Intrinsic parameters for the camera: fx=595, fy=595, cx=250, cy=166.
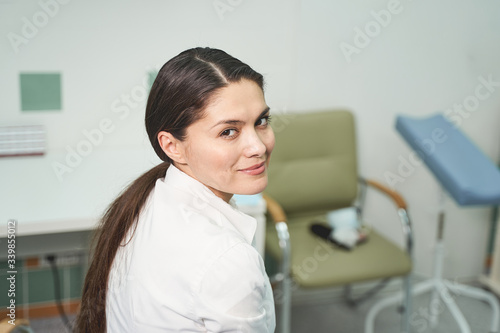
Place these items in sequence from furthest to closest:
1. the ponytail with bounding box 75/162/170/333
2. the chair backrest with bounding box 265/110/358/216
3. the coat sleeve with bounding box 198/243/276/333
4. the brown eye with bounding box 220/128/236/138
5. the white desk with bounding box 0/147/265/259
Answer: the chair backrest with bounding box 265/110/358/216 → the white desk with bounding box 0/147/265/259 → the ponytail with bounding box 75/162/170/333 → the brown eye with bounding box 220/128/236/138 → the coat sleeve with bounding box 198/243/276/333

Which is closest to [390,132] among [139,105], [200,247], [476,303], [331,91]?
[331,91]

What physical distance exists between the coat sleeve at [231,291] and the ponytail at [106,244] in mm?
264

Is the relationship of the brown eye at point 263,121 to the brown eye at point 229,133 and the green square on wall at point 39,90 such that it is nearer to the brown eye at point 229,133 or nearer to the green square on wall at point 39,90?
the brown eye at point 229,133

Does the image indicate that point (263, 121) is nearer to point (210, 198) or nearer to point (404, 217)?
point (210, 198)

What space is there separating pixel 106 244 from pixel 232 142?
345 millimetres

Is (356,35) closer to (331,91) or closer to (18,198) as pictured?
(331,91)

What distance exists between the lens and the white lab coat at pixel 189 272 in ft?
3.20

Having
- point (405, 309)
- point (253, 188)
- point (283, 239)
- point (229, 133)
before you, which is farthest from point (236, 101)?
point (405, 309)

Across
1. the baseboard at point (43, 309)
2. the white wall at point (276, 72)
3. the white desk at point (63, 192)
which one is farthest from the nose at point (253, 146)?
the baseboard at point (43, 309)

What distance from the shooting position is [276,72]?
2.66m

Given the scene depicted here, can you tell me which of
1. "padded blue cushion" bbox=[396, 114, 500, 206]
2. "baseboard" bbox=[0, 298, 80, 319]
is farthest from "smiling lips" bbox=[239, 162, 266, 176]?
"baseboard" bbox=[0, 298, 80, 319]

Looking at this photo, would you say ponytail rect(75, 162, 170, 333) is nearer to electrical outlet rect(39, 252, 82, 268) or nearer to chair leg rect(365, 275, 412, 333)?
electrical outlet rect(39, 252, 82, 268)

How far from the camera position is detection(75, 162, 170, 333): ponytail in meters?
1.19

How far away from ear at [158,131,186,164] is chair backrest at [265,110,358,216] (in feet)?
4.69
